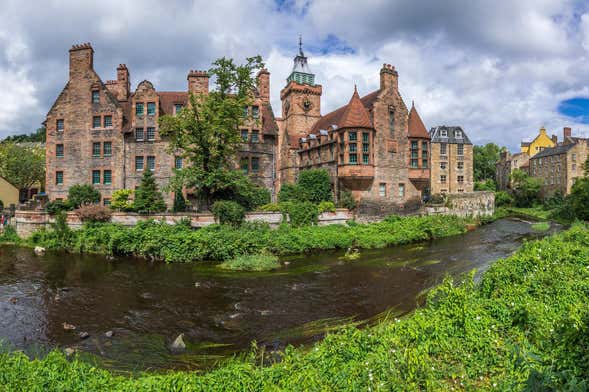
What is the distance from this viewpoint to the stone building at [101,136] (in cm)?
3466

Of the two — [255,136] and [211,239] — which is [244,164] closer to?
[255,136]

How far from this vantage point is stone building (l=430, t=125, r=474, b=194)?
52875 mm

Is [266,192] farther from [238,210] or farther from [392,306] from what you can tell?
[392,306]

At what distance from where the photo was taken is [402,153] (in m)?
36.3

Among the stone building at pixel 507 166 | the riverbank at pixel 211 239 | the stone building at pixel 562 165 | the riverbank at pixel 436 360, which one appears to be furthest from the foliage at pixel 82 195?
the stone building at pixel 507 166

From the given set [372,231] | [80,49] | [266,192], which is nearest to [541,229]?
[372,231]

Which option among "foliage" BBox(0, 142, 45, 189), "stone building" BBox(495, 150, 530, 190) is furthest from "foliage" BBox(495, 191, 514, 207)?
"foliage" BBox(0, 142, 45, 189)

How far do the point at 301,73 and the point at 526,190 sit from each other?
4460 centimetres

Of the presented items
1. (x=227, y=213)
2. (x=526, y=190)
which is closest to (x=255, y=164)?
(x=227, y=213)

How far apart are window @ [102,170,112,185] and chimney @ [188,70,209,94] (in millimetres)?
11764

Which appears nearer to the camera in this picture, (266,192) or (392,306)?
(392,306)

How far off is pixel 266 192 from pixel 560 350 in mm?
29460

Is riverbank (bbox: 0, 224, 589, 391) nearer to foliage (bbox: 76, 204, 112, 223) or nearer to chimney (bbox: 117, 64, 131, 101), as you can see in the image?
foliage (bbox: 76, 204, 112, 223)

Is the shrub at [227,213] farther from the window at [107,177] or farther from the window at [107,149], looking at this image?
the window at [107,149]
